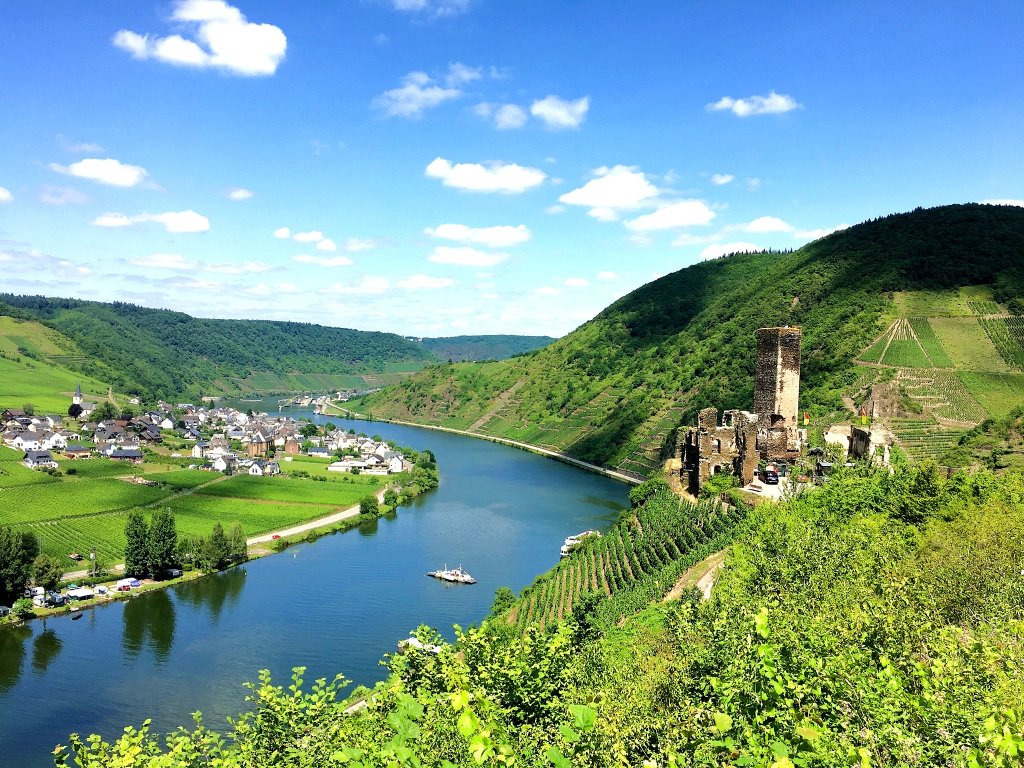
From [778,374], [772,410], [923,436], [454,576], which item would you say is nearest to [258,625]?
[454,576]

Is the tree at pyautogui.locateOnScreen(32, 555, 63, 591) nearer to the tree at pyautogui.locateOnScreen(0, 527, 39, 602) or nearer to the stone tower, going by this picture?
the tree at pyautogui.locateOnScreen(0, 527, 39, 602)

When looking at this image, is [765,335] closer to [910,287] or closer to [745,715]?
[745,715]

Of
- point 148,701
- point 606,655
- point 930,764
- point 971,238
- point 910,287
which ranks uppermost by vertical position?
point 971,238

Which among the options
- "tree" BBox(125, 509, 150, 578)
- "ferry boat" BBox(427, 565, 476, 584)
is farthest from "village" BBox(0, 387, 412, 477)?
"ferry boat" BBox(427, 565, 476, 584)

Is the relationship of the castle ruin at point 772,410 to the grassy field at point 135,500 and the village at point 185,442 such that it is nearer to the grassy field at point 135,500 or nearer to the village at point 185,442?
the grassy field at point 135,500

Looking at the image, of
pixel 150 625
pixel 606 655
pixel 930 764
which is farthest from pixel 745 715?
pixel 150 625

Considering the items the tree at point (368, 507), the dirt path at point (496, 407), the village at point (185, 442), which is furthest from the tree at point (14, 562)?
the dirt path at point (496, 407)
